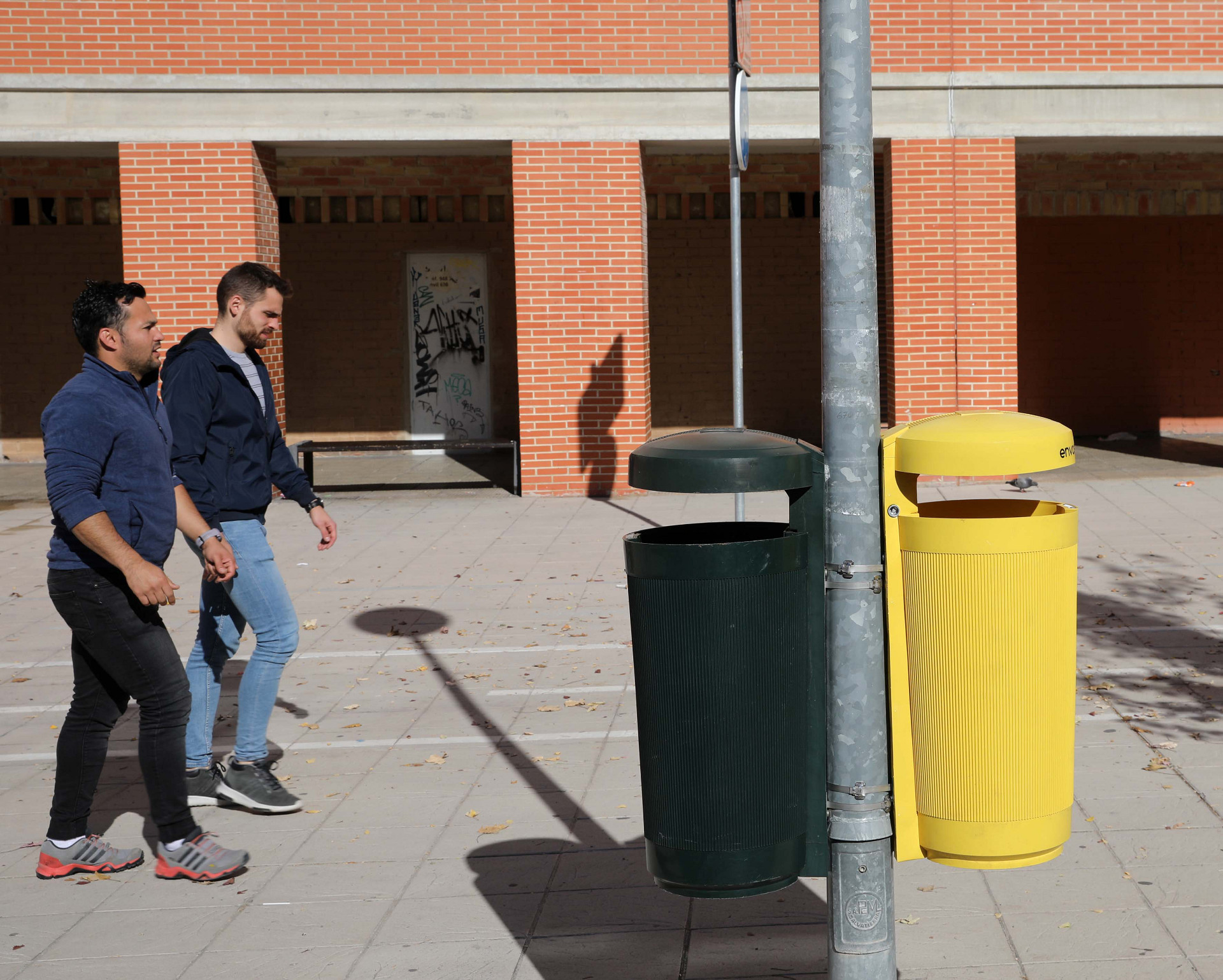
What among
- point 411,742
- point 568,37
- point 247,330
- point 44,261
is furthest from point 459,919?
point 44,261

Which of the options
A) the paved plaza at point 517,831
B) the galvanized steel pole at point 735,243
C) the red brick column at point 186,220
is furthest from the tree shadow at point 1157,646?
the red brick column at point 186,220

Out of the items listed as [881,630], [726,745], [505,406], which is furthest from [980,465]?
[505,406]

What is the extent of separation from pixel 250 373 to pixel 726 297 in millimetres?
13702

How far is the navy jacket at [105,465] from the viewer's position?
15.1 feet

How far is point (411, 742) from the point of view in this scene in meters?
6.39

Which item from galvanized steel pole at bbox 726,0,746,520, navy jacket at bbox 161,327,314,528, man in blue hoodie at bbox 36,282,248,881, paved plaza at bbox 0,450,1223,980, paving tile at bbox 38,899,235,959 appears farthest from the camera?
galvanized steel pole at bbox 726,0,746,520

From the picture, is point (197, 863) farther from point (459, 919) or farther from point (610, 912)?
point (610, 912)

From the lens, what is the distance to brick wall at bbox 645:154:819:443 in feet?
61.1

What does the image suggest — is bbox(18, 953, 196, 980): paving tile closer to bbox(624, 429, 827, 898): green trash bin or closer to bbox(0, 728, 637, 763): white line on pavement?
bbox(624, 429, 827, 898): green trash bin

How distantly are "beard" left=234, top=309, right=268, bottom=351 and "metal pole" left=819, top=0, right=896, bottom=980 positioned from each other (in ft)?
9.34

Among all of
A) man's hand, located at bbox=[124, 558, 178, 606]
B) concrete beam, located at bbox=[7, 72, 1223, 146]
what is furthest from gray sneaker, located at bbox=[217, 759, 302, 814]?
concrete beam, located at bbox=[7, 72, 1223, 146]

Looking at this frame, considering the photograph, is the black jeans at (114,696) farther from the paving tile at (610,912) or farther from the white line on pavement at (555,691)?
the white line on pavement at (555,691)

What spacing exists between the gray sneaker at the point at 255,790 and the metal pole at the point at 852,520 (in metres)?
2.78

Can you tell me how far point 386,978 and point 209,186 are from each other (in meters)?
11.2
